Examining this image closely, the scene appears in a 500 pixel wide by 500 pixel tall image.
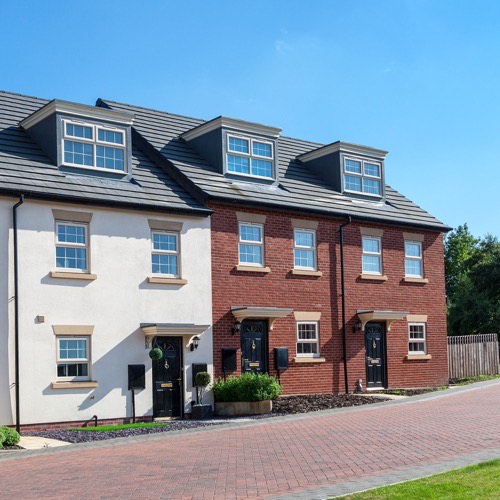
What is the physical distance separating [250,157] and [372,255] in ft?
19.1

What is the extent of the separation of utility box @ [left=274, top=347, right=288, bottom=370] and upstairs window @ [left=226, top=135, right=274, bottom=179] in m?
5.84

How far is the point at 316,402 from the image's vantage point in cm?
2425

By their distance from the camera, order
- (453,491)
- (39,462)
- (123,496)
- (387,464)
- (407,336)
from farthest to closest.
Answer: (407,336)
(39,462)
(387,464)
(123,496)
(453,491)

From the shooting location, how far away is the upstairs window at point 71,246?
A: 2183 cm

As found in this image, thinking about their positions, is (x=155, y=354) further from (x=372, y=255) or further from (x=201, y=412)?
(x=372, y=255)

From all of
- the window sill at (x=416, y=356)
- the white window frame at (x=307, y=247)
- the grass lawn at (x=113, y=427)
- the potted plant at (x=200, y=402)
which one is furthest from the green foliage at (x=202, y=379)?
the window sill at (x=416, y=356)

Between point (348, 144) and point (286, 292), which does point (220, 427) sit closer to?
point (286, 292)

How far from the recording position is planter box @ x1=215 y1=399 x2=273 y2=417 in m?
23.0

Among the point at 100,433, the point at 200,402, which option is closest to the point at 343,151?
the point at 200,402

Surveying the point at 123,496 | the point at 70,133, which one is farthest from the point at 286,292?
the point at 123,496

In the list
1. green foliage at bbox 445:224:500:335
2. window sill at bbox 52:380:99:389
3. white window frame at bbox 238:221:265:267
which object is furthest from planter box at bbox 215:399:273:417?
green foliage at bbox 445:224:500:335

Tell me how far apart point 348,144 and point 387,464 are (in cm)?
1883

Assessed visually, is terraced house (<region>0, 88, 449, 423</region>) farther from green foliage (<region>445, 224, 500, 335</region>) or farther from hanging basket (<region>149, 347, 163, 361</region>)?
green foliage (<region>445, 224, 500, 335</region>)

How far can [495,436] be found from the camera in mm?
15969
